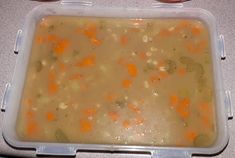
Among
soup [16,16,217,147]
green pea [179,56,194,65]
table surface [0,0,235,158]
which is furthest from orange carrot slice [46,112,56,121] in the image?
green pea [179,56,194,65]

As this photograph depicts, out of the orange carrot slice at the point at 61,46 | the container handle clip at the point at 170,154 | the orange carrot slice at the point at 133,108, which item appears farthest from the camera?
the orange carrot slice at the point at 61,46

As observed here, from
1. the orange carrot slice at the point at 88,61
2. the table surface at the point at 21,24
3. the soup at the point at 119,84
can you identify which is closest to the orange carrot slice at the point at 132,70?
the soup at the point at 119,84

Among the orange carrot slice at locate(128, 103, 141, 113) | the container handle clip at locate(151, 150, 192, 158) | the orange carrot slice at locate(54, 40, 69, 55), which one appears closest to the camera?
the container handle clip at locate(151, 150, 192, 158)

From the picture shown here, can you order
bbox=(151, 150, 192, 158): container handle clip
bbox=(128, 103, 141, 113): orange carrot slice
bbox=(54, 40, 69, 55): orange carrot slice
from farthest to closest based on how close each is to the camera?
1. bbox=(54, 40, 69, 55): orange carrot slice
2. bbox=(128, 103, 141, 113): orange carrot slice
3. bbox=(151, 150, 192, 158): container handle clip

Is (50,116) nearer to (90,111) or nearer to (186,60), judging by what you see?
(90,111)

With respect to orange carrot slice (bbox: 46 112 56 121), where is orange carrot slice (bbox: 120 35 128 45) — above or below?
above

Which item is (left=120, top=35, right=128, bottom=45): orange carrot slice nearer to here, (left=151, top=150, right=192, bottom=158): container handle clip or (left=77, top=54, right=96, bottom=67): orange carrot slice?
(left=77, top=54, right=96, bottom=67): orange carrot slice

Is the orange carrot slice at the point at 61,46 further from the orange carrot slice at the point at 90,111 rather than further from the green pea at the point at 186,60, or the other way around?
the green pea at the point at 186,60

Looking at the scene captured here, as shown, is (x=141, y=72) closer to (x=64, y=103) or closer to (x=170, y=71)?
(x=170, y=71)

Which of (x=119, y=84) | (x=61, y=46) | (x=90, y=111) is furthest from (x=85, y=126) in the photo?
(x=61, y=46)
